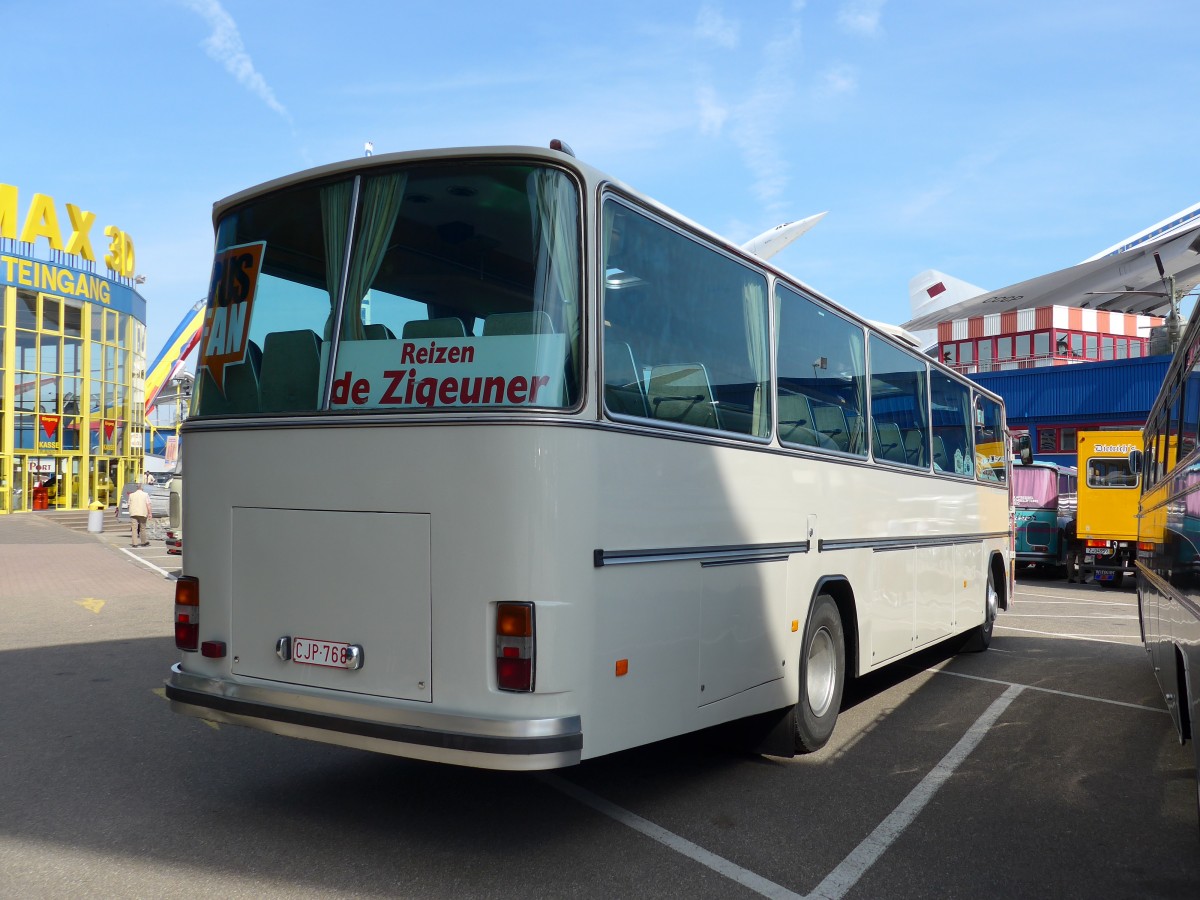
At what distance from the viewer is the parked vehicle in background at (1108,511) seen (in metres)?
19.5

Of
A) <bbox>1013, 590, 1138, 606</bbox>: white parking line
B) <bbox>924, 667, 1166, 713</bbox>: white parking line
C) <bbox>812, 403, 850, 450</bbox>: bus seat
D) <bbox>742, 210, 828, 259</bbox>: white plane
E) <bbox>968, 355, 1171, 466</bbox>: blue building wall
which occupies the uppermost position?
<bbox>742, 210, 828, 259</bbox>: white plane

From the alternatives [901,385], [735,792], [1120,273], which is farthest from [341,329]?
[1120,273]

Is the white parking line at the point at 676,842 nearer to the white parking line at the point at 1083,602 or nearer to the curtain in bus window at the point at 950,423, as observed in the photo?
the curtain in bus window at the point at 950,423

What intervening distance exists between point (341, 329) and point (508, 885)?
2473mm

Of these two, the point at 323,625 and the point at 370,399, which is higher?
the point at 370,399

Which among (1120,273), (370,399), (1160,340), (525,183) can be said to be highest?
(1120,273)

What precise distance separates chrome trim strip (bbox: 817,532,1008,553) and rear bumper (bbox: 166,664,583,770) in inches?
114

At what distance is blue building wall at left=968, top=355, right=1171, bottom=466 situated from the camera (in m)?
38.9

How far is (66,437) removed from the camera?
45.2m

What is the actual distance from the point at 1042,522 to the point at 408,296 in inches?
779

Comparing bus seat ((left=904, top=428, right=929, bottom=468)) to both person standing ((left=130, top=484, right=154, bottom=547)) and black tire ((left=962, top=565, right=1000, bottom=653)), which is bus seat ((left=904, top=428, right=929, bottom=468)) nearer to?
black tire ((left=962, top=565, right=1000, bottom=653))

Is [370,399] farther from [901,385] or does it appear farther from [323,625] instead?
[901,385]

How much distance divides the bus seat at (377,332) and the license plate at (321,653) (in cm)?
134

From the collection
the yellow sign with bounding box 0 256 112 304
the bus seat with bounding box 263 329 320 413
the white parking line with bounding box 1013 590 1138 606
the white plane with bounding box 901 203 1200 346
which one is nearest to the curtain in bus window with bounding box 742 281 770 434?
the bus seat with bounding box 263 329 320 413
